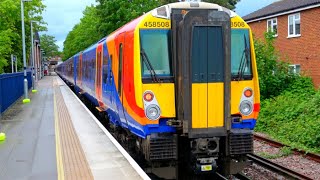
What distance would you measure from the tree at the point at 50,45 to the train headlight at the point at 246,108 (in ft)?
495

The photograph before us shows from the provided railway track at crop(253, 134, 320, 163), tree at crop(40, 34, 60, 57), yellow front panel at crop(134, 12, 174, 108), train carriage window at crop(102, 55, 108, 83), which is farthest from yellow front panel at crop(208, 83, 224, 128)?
tree at crop(40, 34, 60, 57)

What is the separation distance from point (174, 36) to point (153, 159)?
7.14 feet

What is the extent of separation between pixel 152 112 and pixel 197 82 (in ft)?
3.05

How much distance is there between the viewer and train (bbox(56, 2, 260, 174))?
7.48 m

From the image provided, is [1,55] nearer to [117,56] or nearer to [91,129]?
[91,129]

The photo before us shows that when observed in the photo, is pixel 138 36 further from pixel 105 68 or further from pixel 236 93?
pixel 105 68

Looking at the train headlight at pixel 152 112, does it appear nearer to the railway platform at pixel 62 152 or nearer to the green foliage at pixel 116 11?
the railway platform at pixel 62 152

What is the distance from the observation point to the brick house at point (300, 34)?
→ 2266 cm

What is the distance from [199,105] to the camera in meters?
7.52

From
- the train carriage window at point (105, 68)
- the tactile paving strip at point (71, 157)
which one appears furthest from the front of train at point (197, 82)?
the train carriage window at point (105, 68)

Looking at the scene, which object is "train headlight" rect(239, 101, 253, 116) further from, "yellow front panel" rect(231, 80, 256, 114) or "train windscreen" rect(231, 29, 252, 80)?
"train windscreen" rect(231, 29, 252, 80)

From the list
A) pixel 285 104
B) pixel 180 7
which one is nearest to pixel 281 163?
pixel 180 7

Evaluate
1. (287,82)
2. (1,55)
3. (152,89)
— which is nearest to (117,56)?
(152,89)

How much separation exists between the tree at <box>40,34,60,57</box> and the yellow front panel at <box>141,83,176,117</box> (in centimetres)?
15079
